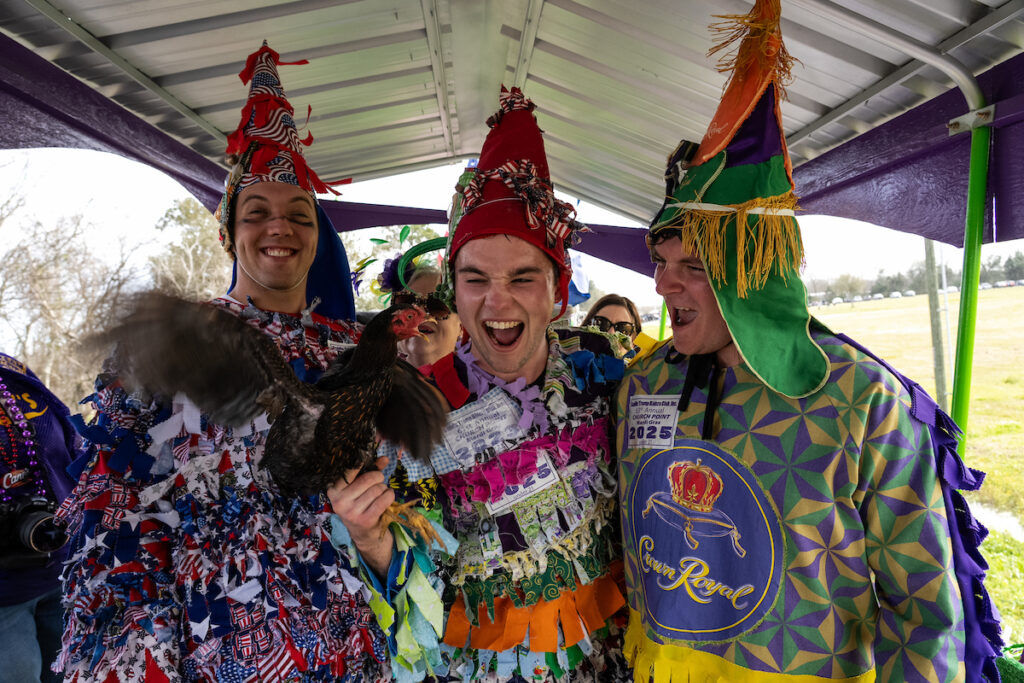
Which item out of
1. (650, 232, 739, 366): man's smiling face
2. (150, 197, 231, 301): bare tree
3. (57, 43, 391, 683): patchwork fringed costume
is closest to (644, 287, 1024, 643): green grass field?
(650, 232, 739, 366): man's smiling face

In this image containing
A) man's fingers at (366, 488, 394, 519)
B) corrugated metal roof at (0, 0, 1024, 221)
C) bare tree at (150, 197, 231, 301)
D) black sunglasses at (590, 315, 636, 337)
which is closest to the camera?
man's fingers at (366, 488, 394, 519)

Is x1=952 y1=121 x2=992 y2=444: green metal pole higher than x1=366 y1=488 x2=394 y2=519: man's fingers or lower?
higher

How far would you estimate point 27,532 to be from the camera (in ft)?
6.12

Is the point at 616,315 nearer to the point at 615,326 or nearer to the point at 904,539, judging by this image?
the point at 615,326

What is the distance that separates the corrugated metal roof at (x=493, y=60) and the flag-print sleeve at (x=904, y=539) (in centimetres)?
148

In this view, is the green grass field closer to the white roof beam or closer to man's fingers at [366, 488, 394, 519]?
the white roof beam

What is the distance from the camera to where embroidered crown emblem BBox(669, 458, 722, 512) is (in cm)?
143

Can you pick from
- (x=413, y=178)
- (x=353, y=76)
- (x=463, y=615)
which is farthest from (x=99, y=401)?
(x=413, y=178)

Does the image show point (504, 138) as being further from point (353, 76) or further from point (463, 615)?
point (353, 76)

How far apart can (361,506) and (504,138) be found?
121 cm

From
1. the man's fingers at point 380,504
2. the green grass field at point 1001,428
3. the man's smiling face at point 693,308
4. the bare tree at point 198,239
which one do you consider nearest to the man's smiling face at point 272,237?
the man's fingers at point 380,504

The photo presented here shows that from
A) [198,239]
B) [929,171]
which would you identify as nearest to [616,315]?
[929,171]

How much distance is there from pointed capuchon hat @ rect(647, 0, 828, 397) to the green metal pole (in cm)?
116

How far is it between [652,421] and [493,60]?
10.3 ft
